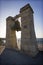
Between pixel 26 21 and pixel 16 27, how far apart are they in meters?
2.84

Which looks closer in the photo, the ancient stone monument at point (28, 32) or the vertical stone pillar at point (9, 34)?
the ancient stone monument at point (28, 32)

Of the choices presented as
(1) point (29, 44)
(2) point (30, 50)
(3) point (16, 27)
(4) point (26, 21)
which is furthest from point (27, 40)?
(3) point (16, 27)

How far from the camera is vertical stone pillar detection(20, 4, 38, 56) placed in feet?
20.9

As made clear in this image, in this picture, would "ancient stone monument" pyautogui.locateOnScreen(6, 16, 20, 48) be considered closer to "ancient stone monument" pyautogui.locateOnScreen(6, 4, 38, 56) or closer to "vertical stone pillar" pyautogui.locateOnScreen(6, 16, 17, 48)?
"vertical stone pillar" pyautogui.locateOnScreen(6, 16, 17, 48)

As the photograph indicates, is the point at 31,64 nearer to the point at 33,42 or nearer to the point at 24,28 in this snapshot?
the point at 33,42

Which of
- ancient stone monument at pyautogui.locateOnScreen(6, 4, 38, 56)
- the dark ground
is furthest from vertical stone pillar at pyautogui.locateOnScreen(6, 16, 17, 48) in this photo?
the dark ground

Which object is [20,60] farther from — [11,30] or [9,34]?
[11,30]

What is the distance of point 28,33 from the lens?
21.9 ft

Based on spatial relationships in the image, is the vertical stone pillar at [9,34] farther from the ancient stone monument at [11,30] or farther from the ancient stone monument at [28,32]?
the ancient stone monument at [28,32]

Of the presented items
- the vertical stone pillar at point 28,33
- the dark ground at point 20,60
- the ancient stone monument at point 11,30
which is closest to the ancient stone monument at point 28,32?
the vertical stone pillar at point 28,33

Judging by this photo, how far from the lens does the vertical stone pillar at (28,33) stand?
639 cm

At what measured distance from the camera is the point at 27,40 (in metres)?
6.61

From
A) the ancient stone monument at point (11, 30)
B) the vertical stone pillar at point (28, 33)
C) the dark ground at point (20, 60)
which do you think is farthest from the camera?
the ancient stone monument at point (11, 30)

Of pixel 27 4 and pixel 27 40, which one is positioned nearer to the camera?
pixel 27 40
